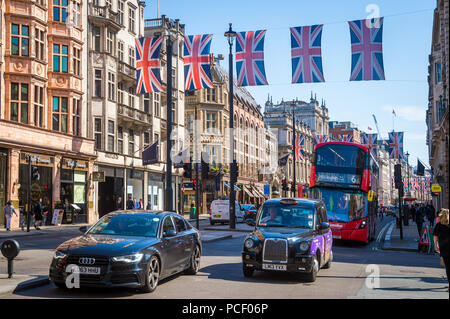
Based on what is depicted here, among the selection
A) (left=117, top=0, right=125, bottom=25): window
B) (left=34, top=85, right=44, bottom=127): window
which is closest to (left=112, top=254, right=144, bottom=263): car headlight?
(left=34, top=85, right=44, bottom=127): window

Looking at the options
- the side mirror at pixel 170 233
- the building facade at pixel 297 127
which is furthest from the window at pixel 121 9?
the building facade at pixel 297 127

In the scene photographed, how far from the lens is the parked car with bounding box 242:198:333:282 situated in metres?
11.8

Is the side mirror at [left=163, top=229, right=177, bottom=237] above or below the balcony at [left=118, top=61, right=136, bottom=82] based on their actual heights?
below

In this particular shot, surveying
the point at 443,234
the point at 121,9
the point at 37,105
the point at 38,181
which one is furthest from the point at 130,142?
the point at 443,234

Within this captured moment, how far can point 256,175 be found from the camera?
83.5 meters

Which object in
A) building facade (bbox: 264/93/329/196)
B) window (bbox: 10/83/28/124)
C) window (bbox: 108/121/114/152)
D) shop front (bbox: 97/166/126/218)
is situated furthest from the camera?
building facade (bbox: 264/93/329/196)

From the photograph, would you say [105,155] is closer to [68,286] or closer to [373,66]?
[373,66]

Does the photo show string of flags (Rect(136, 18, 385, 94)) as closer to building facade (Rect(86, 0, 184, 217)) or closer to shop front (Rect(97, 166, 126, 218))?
building facade (Rect(86, 0, 184, 217))

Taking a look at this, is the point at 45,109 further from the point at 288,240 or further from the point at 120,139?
the point at 288,240

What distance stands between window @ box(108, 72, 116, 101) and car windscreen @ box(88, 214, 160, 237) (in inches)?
1207

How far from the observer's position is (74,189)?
37219mm

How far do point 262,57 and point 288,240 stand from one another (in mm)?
13335

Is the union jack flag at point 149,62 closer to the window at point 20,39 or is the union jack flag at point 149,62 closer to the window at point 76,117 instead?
the window at point 20,39
